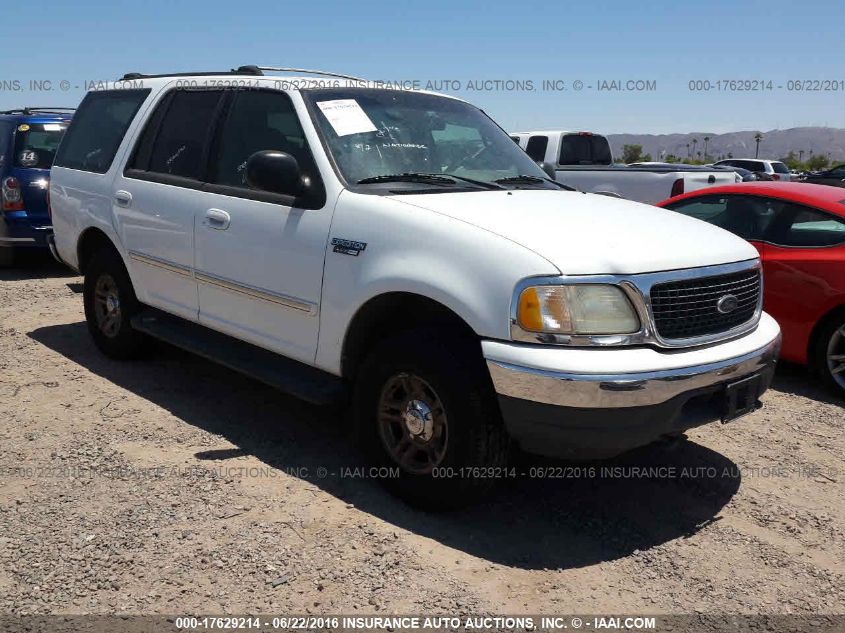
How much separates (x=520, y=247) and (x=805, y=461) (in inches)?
94.7

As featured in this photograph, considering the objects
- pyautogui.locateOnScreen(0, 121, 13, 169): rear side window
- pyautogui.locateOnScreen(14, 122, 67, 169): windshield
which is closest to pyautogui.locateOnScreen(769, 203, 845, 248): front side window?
pyautogui.locateOnScreen(14, 122, 67, 169): windshield

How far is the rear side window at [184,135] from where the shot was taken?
489cm

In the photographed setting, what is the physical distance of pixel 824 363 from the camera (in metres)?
5.62

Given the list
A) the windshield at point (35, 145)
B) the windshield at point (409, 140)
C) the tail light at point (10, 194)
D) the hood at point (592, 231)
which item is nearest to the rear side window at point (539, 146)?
the windshield at point (35, 145)

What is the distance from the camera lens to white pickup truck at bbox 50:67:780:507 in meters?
3.16

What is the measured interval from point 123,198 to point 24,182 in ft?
15.7

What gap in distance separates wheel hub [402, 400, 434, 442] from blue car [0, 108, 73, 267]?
7148mm

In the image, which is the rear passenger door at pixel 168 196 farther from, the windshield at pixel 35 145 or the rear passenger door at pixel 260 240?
the windshield at pixel 35 145

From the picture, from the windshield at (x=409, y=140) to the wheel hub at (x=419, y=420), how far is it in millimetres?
1127

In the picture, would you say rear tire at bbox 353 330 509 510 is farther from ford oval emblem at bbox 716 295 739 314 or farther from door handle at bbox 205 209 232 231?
door handle at bbox 205 209 232 231

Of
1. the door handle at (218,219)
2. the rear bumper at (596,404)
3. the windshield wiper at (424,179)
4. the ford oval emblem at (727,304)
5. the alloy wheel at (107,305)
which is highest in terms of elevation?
the windshield wiper at (424,179)

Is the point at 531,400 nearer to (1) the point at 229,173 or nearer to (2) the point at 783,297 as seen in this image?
(1) the point at 229,173

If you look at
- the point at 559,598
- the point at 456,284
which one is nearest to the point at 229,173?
the point at 456,284

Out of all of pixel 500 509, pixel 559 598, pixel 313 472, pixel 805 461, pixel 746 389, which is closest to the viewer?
pixel 559 598
